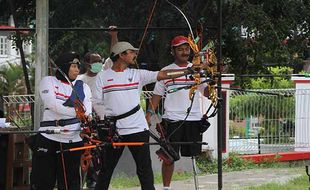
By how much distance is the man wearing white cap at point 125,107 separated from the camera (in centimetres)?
778

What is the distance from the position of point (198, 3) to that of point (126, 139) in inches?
173

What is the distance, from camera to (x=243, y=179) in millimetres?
11344

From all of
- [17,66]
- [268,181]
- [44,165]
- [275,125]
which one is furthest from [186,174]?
[17,66]

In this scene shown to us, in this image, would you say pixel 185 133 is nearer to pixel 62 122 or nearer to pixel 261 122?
pixel 62 122

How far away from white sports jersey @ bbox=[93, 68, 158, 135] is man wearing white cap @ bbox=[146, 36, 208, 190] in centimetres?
48

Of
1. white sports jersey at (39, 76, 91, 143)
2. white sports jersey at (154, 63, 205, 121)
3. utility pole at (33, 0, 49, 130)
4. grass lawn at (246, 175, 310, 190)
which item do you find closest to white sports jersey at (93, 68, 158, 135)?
white sports jersey at (39, 76, 91, 143)

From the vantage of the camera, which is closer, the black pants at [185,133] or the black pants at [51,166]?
the black pants at [51,166]

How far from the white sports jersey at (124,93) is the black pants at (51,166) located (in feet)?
1.73

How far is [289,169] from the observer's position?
12.8 meters

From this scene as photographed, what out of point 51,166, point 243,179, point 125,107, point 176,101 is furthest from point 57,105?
point 243,179

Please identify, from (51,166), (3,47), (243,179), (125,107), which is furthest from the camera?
(3,47)

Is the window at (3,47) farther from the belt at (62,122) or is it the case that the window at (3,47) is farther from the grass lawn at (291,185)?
the belt at (62,122)

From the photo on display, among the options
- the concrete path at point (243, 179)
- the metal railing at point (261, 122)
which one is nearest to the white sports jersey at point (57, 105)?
the concrete path at point (243, 179)

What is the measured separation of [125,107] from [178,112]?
82 cm
